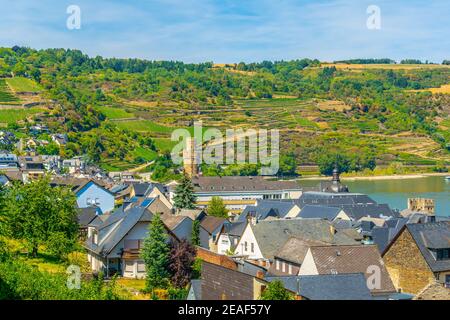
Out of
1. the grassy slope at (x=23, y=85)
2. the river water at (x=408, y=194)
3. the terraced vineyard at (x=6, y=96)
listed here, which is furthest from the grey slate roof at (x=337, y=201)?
the grassy slope at (x=23, y=85)

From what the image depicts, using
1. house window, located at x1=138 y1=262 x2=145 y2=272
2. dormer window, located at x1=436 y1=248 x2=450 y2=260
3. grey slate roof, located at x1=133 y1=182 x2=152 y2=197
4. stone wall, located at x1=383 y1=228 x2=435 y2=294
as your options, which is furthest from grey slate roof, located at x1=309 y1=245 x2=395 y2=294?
grey slate roof, located at x1=133 y1=182 x2=152 y2=197

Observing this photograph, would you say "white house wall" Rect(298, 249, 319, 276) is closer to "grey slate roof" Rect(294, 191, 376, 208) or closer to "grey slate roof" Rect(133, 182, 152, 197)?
"grey slate roof" Rect(294, 191, 376, 208)

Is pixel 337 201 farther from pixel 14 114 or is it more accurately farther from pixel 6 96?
pixel 6 96

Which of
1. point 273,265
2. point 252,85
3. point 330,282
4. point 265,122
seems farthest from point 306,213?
point 252,85

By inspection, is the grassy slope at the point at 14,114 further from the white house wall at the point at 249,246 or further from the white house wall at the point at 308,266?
the white house wall at the point at 308,266

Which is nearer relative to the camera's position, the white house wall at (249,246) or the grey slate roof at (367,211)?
the white house wall at (249,246)

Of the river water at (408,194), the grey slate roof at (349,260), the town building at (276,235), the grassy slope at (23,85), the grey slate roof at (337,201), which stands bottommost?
the river water at (408,194)
